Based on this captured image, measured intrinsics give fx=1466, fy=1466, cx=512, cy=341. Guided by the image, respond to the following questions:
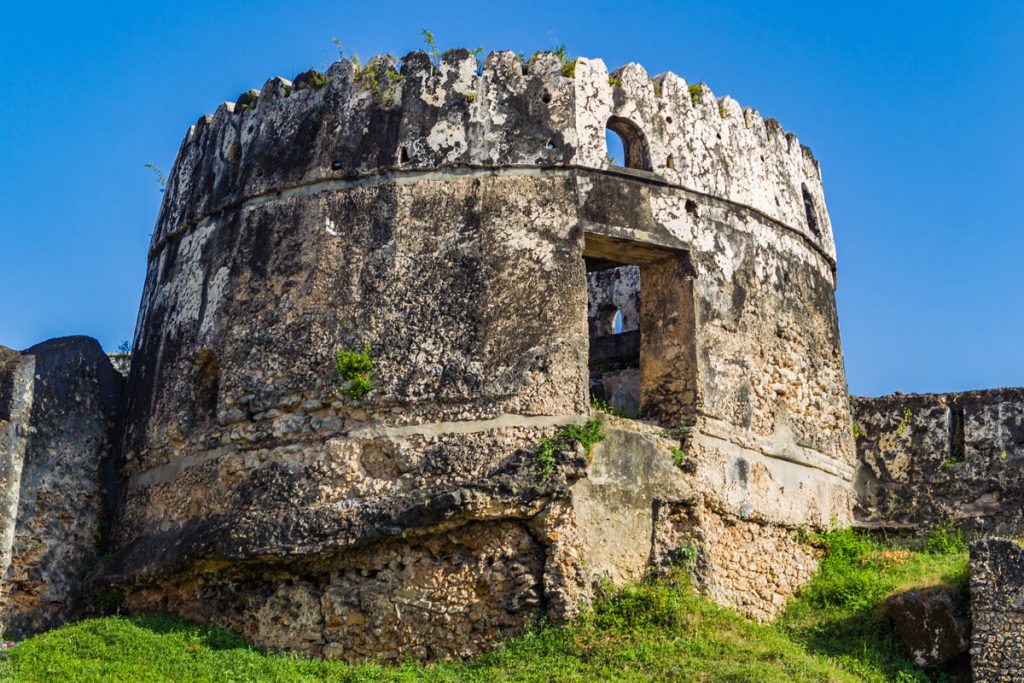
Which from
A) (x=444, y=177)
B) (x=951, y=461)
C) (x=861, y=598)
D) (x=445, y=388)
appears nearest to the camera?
(x=445, y=388)

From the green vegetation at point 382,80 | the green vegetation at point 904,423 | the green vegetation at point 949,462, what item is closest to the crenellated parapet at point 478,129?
the green vegetation at point 382,80

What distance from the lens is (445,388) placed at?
1162cm

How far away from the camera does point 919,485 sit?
1407 centimetres

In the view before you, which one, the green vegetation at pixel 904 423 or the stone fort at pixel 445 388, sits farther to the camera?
the green vegetation at pixel 904 423

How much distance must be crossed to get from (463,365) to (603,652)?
2.57 meters

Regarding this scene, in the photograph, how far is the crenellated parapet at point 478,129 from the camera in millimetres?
12578

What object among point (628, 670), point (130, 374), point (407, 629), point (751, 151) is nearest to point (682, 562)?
point (628, 670)

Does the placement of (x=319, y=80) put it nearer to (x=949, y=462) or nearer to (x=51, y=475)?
(x=51, y=475)

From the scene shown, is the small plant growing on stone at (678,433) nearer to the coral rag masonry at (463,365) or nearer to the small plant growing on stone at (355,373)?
the coral rag masonry at (463,365)

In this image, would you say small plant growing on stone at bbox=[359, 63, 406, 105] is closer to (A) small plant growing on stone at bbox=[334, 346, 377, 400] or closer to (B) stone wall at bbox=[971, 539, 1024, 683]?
(A) small plant growing on stone at bbox=[334, 346, 377, 400]

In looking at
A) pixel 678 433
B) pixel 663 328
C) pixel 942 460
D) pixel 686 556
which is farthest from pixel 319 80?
pixel 942 460

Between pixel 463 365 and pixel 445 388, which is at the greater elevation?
pixel 463 365

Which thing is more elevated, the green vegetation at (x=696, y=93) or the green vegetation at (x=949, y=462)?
the green vegetation at (x=696, y=93)

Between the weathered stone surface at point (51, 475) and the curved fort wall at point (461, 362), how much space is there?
34 centimetres
